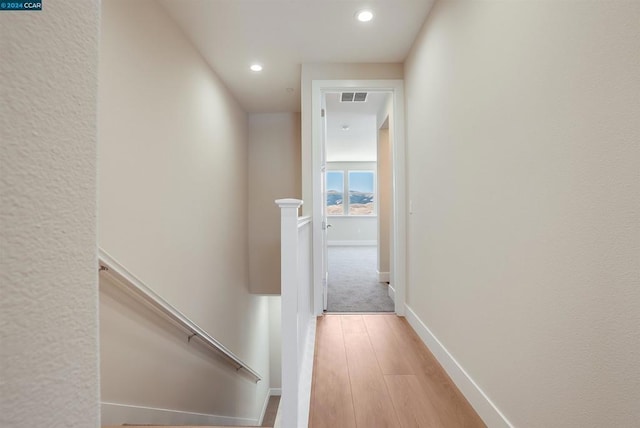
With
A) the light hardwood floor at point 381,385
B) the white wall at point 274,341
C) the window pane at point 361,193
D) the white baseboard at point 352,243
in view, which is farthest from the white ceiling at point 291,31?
the white baseboard at point 352,243

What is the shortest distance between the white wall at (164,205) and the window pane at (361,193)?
19.5 feet

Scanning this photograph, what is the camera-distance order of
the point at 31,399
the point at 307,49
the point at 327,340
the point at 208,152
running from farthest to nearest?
the point at 208,152 → the point at 307,49 → the point at 327,340 → the point at 31,399

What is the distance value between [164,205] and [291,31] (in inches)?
71.8

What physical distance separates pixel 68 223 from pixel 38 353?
0.49 ft

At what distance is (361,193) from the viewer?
9.79 metres

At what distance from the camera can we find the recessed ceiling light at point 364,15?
2.46m

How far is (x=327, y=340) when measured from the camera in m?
2.65

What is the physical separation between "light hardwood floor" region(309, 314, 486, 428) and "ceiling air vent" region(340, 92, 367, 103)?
2.99m

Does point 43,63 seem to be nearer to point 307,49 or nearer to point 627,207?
point 627,207

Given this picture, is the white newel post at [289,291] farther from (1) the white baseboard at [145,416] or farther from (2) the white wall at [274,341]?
(2) the white wall at [274,341]

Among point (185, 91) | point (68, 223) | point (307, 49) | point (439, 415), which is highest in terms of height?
point (307, 49)

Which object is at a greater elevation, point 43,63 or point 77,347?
point 43,63

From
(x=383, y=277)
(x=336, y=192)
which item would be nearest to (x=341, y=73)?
(x=383, y=277)

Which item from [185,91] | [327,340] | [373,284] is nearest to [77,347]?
[327,340]
